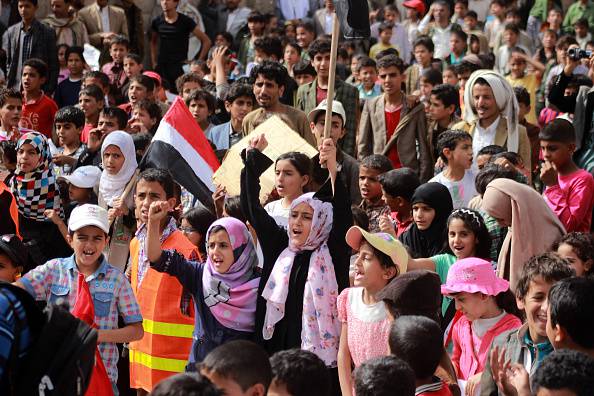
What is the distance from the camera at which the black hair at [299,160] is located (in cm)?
659

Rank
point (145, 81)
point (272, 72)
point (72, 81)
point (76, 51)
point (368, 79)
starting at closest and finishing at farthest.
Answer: point (272, 72)
point (145, 81)
point (368, 79)
point (72, 81)
point (76, 51)

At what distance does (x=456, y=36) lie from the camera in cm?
1445

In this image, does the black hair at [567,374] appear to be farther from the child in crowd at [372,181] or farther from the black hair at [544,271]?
the child in crowd at [372,181]

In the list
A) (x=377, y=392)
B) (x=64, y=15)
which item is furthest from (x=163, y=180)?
(x=64, y=15)

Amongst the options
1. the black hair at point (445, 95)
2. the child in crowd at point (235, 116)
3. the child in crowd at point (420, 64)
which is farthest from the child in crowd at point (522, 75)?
the child in crowd at point (235, 116)

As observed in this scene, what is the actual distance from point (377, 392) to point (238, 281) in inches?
85.2

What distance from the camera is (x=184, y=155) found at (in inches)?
316

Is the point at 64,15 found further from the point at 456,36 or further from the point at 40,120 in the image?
the point at 456,36

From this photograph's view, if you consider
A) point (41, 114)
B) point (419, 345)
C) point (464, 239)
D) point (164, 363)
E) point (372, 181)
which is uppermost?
point (419, 345)

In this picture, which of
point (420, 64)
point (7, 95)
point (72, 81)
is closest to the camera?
point (7, 95)

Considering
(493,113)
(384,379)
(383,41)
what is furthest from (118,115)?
(383,41)

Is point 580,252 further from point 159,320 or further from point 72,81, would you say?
point 72,81

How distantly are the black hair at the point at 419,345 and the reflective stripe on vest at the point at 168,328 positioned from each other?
6.63 ft

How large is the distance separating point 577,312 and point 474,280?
4.64ft
